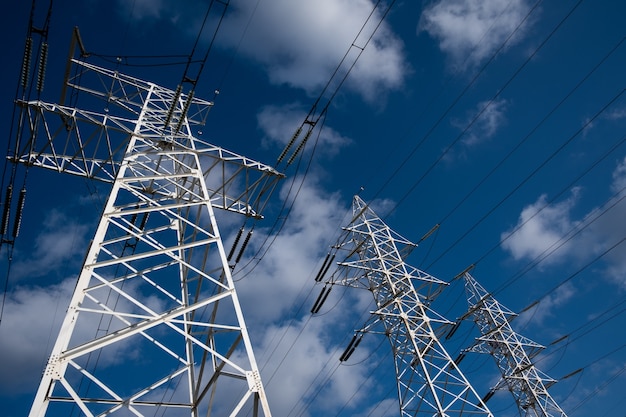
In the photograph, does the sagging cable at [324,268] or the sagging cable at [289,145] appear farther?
the sagging cable at [324,268]

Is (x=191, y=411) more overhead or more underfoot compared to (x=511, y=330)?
more underfoot

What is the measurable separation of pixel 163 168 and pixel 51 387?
6852 millimetres

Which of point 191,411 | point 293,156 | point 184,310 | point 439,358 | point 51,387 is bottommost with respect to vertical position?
point 51,387

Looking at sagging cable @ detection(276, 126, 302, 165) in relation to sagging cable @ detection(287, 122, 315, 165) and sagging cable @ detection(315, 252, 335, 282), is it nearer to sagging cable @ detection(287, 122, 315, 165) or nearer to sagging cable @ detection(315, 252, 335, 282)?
sagging cable @ detection(287, 122, 315, 165)

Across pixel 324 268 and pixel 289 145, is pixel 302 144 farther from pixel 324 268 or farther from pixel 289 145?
pixel 324 268

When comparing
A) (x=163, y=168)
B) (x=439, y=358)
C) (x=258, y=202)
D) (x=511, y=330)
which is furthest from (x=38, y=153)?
(x=511, y=330)

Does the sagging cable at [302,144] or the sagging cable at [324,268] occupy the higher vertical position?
the sagging cable at [324,268]

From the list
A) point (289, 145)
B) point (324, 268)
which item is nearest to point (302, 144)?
point (289, 145)

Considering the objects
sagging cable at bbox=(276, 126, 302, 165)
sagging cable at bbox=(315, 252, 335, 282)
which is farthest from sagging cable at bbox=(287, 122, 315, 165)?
sagging cable at bbox=(315, 252, 335, 282)

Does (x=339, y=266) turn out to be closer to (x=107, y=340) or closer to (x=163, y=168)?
(x=163, y=168)

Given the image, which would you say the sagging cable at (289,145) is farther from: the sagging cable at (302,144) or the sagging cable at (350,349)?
the sagging cable at (350,349)

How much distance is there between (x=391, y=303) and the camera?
17.3 metres

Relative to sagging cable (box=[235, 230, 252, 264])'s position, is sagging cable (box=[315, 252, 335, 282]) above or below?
above

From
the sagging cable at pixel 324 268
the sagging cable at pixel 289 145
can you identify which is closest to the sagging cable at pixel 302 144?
the sagging cable at pixel 289 145
